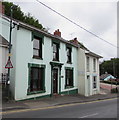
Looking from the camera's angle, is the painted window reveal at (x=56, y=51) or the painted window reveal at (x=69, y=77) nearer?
the painted window reveal at (x=56, y=51)

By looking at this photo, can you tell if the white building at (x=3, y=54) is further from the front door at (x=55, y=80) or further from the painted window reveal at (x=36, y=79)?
the front door at (x=55, y=80)

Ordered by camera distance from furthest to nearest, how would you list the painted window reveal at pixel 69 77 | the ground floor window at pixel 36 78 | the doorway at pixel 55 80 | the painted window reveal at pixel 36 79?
1. the painted window reveal at pixel 69 77
2. the doorway at pixel 55 80
3. the painted window reveal at pixel 36 79
4. the ground floor window at pixel 36 78

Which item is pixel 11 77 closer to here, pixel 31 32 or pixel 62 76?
pixel 31 32

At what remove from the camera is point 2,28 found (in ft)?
45.4

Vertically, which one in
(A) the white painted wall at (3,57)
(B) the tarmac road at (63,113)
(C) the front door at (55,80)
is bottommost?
(B) the tarmac road at (63,113)

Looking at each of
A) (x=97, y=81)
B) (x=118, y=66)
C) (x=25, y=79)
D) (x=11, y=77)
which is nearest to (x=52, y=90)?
(x=25, y=79)

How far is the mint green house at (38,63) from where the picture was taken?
484 inches

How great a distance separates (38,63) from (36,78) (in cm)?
137

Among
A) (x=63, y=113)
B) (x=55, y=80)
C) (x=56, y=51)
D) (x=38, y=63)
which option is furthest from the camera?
(x=56, y=51)

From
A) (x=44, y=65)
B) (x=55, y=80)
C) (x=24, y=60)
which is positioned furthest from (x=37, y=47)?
(x=55, y=80)

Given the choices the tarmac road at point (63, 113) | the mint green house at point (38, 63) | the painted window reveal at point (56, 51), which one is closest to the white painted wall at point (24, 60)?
the mint green house at point (38, 63)

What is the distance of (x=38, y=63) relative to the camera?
14.1m

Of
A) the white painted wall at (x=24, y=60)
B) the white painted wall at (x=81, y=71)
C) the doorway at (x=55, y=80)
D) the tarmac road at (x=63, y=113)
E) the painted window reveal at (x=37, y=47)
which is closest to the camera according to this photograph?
the tarmac road at (x=63, y=113)

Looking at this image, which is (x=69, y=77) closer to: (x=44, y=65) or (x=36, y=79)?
(x=44, y=65)
